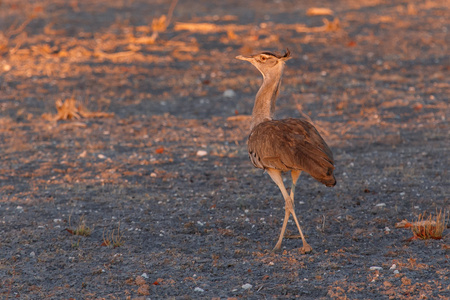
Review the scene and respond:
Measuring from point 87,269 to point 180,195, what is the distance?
6.22 feet

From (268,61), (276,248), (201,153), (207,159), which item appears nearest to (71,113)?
(201,153)

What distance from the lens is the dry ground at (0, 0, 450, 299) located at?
15.1 feet

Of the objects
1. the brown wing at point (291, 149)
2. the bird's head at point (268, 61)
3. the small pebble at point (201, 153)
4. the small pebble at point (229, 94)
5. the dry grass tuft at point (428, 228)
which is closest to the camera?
the brown wing at point (291, 149)

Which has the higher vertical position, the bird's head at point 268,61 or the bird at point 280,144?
the bird's head at point 268,61

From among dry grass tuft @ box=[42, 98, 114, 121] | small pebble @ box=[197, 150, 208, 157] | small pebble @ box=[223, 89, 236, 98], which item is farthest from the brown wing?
small pebble @ box=[223, 89, 236, 98]

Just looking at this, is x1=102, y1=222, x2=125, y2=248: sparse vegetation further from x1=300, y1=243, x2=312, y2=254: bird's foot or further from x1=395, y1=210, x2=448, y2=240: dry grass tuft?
x1=395, y1=210, x2=448, y2=240: dry grass tuft

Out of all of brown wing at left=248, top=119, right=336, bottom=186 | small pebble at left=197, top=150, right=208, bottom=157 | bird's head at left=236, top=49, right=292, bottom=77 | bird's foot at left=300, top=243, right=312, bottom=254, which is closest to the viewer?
brown wing at left=248, top=119, right=336, bottom=186

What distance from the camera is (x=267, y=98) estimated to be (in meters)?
5.30

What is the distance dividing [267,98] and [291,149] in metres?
0.75

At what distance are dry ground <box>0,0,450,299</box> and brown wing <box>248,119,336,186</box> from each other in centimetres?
76

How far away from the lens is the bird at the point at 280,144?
4641 millimetres

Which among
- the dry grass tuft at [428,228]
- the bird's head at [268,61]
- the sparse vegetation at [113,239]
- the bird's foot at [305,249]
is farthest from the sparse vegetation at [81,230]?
the dry grass tuft at [428,228]

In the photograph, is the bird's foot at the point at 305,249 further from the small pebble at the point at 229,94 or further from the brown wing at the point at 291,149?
the small pebble at the point at 229,94

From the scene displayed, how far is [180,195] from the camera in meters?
6.46
